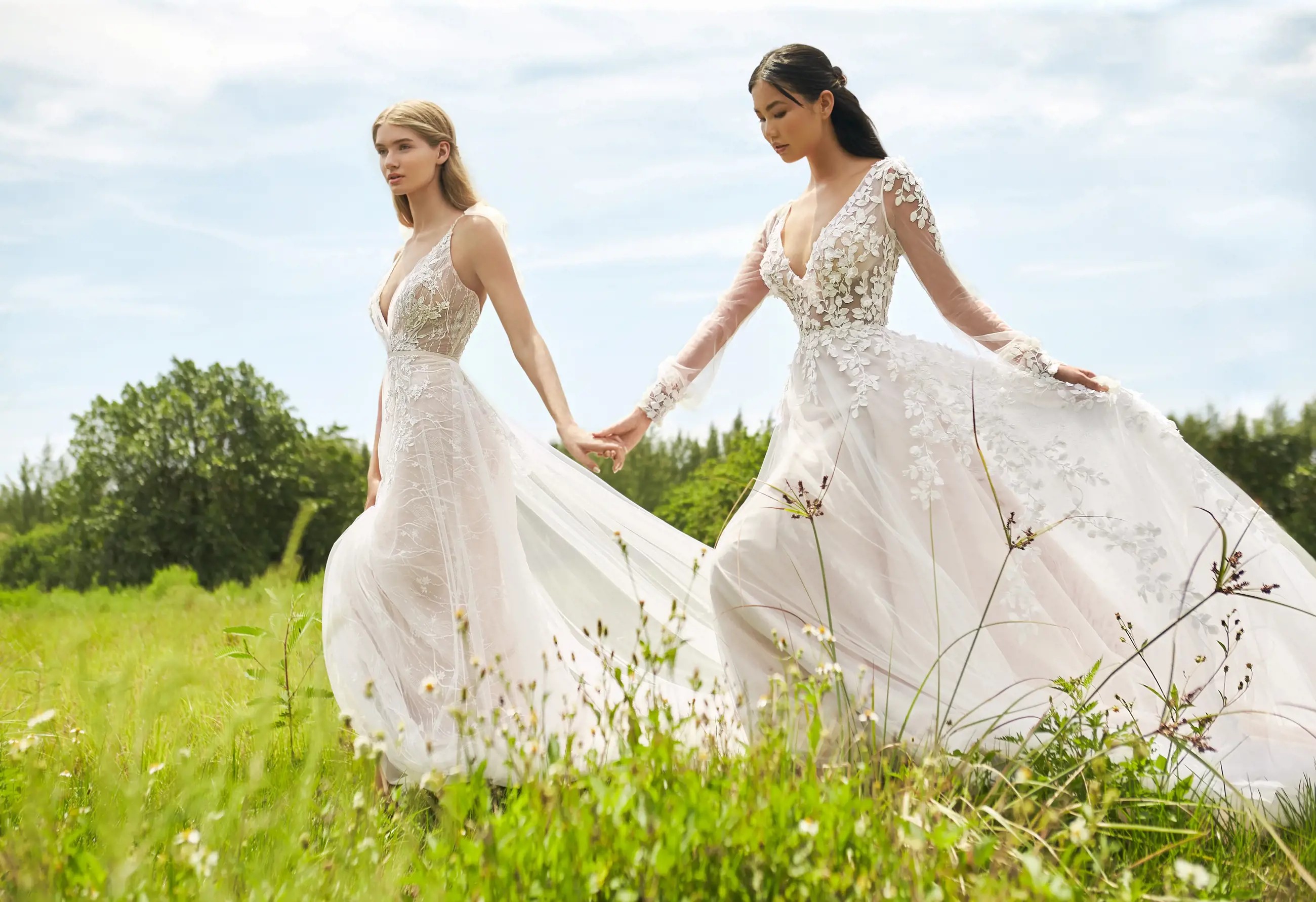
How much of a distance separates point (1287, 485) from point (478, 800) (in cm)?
859

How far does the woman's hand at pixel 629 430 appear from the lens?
13.1 ft

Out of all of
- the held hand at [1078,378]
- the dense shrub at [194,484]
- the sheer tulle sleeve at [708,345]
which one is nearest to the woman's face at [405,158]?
the sheer tulle sleeve at [708,345]

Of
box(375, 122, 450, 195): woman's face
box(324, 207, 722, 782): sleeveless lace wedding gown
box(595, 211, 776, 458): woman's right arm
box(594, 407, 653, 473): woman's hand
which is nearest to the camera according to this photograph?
box(324, 207, 722, 782): sleeveless lace wedding gown

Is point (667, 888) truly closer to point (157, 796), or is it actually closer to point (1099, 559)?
point (157, 796)

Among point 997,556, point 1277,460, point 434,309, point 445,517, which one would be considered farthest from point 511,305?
point 1277,460

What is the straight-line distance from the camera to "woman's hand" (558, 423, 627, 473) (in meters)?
3.71

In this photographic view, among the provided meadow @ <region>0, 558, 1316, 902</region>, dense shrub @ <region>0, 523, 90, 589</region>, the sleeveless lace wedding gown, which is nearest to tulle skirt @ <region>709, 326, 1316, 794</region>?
meadow @ <region>0, 558, 1316, 902</region>

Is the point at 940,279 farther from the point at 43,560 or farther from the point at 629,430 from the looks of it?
the point at 43,560

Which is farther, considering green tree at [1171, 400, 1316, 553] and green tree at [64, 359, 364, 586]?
green tree at [64, 359, 364, 586]

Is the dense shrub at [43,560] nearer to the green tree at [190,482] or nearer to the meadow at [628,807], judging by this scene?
the green tree at [190,482]

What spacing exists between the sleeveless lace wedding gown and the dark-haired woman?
20.5 inches

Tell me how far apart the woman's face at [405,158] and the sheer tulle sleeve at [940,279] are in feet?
5.43

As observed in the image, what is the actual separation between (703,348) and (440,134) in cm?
131

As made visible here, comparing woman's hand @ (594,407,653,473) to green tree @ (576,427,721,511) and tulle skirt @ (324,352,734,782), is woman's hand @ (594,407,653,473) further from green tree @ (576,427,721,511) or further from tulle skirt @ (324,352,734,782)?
green tree @ (576,427,721,511)
